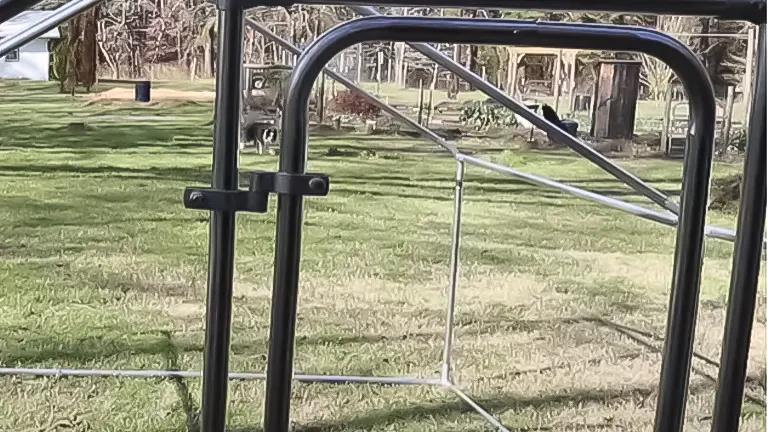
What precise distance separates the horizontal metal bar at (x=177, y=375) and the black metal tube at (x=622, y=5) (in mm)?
1225

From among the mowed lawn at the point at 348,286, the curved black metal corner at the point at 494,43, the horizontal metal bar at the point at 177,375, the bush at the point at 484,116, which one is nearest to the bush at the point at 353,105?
the mowed lawn at the point at 348,286

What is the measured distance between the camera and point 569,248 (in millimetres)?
2943

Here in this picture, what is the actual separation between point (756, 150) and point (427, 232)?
2420mm

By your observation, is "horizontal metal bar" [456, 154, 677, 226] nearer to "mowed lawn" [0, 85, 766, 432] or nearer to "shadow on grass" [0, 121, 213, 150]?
"mowed lawn" [0, 85, 766, 432]

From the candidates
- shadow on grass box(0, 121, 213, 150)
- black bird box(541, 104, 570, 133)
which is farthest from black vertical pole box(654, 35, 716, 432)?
shadow on grass box(0, 121, 213, 150)

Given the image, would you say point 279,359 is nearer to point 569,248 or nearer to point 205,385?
point 205,385

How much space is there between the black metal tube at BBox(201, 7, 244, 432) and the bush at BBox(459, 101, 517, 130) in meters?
1.97

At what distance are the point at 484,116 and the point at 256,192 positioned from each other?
203 cm

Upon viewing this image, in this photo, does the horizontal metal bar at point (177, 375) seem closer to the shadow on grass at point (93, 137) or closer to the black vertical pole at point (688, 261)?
the shadow on grass at point (93, 137)

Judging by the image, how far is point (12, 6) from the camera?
0.42 meters

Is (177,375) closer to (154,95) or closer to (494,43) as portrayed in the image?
(154,95)

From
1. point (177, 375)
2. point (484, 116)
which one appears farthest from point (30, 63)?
point (484, 116)

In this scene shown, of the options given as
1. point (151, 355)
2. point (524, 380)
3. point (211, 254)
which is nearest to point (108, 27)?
point (151, 355)

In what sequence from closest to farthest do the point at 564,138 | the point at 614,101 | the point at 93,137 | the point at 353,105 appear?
the point at 564,138 → the point at 353,105 → the point at 614,101 → the point at 93,137
